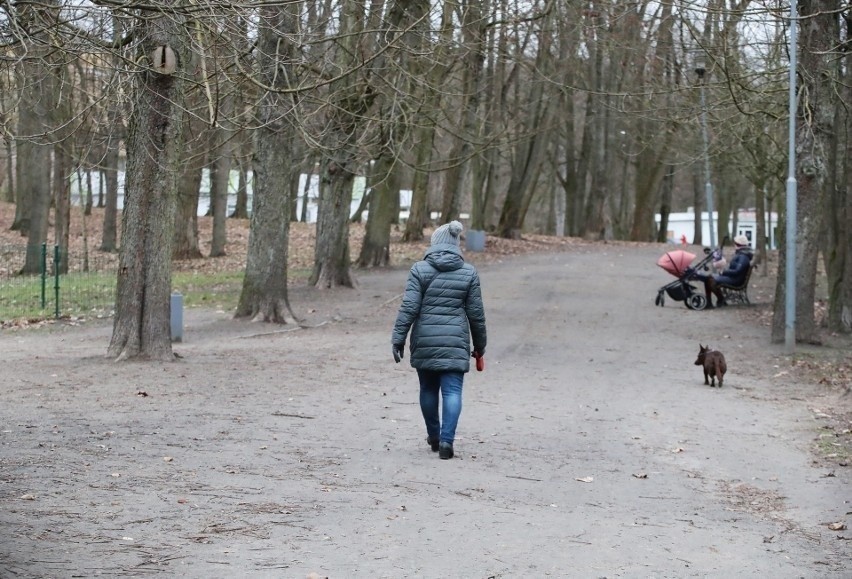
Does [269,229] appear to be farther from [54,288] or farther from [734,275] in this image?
[734,275]

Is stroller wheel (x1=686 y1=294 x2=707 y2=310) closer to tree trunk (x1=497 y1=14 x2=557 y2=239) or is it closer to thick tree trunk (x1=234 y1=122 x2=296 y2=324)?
thick tree trunk (x1=234 y1=122 x2=296 y2=324)

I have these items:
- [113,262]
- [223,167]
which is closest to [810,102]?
[113,262]

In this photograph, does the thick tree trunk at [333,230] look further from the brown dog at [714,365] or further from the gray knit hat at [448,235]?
the gray knit hat at [448,235]

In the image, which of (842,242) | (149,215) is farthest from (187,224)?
(842,242)

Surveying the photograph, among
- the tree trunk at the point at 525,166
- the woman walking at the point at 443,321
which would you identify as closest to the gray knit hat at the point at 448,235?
the woman walking at the point at 443,321

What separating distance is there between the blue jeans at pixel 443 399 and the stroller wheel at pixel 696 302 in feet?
50.8

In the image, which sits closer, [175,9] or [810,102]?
[175,9]

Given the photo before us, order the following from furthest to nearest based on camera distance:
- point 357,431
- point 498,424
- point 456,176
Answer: point 456,176 < point 498,424 < point 357,431

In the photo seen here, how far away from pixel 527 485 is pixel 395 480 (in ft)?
3.22

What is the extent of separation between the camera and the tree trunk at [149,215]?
13406mm

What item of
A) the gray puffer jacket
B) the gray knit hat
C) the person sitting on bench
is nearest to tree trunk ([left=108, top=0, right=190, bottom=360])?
the gray knit hat

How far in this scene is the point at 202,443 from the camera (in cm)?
931

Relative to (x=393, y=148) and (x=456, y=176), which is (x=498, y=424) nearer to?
(x=393, y=148)

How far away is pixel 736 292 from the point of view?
79.4ft
